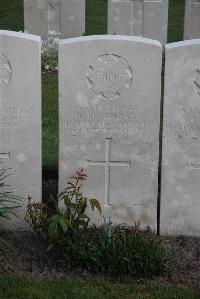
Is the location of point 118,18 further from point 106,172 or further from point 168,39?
point 106,172

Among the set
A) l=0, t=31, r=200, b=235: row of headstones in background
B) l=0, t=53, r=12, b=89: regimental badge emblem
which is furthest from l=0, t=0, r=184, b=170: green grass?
l=0, t=53, r=12, b=89: regimental badge emblem

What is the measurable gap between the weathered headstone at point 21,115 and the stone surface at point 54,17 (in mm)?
7634

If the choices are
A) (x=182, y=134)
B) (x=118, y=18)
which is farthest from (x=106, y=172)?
(x=118, y=18)

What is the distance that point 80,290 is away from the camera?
16.0 feet

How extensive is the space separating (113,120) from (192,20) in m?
7.63

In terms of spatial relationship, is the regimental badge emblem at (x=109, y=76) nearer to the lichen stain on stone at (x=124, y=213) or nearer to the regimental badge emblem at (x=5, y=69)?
the regimental badge emblem at (x=5, y=69)

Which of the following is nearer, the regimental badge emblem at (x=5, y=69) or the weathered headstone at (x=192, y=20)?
the regimental badge emblem at (x=5, y=69)

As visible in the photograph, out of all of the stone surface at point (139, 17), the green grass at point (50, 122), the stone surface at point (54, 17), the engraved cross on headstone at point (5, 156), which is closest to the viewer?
the engraved cross on headstone at point (5, 156)

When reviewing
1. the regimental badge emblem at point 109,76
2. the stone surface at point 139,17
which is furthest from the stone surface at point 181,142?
the stone surface at point 139,17

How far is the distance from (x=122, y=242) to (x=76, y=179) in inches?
28.0

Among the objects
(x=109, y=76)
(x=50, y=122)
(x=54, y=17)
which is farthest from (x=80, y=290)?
(x=54, y=17)

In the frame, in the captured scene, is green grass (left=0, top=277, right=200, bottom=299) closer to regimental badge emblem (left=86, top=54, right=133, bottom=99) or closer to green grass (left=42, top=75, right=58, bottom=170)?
regimental badge emblem (left=86, top=54, right=133, bottom=99)

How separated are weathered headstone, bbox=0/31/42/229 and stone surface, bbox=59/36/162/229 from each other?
21 centimetres

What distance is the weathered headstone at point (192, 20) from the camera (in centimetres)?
1266
